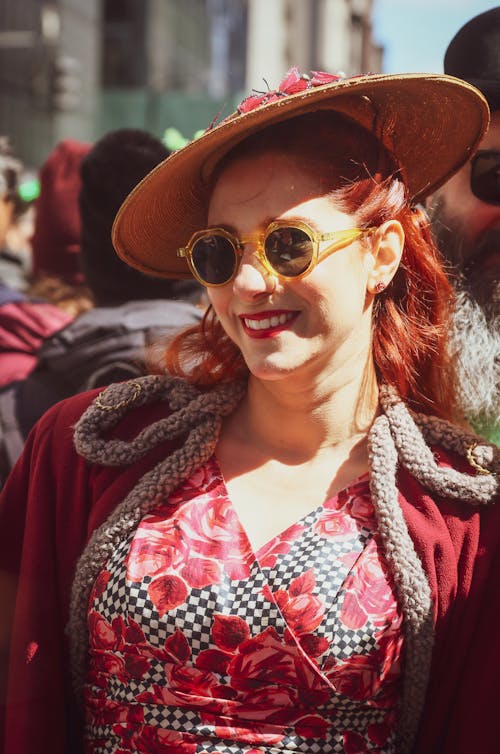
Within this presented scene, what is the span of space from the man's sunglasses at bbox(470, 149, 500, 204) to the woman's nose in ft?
2.69

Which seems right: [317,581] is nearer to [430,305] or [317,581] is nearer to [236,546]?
[236,546]

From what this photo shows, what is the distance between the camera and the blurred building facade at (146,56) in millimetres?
15930

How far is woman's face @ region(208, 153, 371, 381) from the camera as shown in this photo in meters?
1.98

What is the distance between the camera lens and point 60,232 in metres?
3.89

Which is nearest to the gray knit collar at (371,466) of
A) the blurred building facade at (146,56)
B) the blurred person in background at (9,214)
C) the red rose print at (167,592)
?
the red rose print at (167,592)

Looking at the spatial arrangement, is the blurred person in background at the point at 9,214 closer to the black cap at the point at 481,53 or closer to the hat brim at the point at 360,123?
the hat brim at the point at 360,123

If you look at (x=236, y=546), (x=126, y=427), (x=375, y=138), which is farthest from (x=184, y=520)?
(x=375, y=138)

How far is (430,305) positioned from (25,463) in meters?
1.03

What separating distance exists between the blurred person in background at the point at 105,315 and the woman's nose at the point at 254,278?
0.73 metres

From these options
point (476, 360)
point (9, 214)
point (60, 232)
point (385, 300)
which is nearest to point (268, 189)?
point (385, 300)

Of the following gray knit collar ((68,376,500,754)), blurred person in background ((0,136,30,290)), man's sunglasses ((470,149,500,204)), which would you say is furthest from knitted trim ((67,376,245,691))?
blurred person in background ((0,136,30,290))

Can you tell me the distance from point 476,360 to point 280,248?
74cm

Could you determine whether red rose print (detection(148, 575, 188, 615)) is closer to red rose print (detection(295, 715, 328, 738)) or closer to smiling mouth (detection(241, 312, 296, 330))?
red rose print (detection(295, 715, 328, 738))

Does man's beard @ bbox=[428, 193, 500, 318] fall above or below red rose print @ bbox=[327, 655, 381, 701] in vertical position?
above
